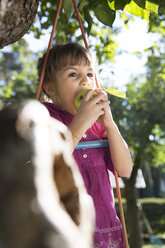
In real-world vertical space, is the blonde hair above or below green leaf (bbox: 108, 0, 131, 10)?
below

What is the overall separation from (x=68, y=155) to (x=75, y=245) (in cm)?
19

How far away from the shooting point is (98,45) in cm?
328

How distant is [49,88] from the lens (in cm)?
178

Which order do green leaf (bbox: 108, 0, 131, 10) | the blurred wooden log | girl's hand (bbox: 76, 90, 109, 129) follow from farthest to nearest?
green leaf (bbox: 108, 0, 131, 10), girl's hand (bbox: 76, 90, 109, 129), the blurred wooden log

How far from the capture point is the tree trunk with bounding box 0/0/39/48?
909mm

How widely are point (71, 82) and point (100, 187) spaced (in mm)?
522

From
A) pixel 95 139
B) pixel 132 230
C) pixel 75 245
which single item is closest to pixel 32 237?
pixel 75 245

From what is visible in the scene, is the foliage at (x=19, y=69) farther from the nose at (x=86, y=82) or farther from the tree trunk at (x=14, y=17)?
the tree trunk at (x=14, y=17)

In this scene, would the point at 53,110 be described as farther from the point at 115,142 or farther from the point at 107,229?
the point at 107,229

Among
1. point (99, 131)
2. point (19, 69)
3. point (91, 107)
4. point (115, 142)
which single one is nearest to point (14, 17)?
point (91, 107)

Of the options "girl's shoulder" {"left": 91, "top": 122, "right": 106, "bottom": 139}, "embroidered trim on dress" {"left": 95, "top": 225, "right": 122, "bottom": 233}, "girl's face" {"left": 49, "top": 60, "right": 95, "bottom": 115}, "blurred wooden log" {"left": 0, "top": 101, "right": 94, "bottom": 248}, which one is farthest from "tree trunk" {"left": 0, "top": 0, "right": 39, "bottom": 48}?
"embroidered trim on dress" {"left": 95, "top": 225, "right": 122, "bottom": 233}

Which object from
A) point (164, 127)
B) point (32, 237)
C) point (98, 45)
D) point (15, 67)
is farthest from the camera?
point (15, 67)

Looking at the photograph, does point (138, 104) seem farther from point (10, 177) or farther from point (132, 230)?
point (10, 177)

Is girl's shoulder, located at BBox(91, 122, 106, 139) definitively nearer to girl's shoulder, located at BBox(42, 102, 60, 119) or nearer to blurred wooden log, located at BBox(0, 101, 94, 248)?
girl's shoulder, located at BBox(42, 102, 60, 119)
